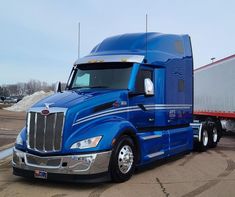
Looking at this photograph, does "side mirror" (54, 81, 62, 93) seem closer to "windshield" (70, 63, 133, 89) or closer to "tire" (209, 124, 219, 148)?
"windshield" (70, 63, 133, 89)

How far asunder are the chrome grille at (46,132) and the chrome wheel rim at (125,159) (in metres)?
1.36

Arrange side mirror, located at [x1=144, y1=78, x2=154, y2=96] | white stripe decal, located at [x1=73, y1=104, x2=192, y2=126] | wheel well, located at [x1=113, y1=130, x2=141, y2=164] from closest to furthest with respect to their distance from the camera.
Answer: white stripe decal, located at [x1=73, y1=104, x2=192, y2=126]
wheel well, located at [x1=113, y1=130, x2=141, y2=164]
side mirror, located at [x1=144, y1=78, x2=154, y2=96]

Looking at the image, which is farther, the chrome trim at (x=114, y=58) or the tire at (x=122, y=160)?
the chrome trim at (x=114, y=58)

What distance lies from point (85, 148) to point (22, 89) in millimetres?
146890

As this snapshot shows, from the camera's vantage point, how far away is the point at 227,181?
353 inches

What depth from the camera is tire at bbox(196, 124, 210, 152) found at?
1414 centimetres

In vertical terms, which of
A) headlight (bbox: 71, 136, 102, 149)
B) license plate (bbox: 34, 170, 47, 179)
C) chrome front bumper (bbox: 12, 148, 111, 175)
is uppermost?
headlight (bbox: 71, 136, 102, 149)

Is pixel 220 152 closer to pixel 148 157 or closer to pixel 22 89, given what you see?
pixel 148 157

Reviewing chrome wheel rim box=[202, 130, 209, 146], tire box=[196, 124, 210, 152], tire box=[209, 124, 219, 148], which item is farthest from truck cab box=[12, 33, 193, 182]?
tire box=[209, 124, 219, 148]

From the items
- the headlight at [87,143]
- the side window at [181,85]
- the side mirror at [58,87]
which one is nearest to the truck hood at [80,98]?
the headlight at [87,143]

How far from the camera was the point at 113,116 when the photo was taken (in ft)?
29.8

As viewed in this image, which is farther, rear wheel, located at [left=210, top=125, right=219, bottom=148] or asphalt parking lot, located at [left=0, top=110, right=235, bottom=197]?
rear wheel, located at [left=210, top=125, right=219, bottom=148]

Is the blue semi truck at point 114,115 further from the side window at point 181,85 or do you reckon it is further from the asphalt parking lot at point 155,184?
the asphalt parking lot at point 155,184

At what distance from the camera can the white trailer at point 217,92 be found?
62.7 ft
